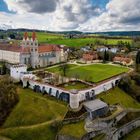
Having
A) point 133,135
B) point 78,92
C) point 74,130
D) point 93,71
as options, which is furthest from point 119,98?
point 74,130

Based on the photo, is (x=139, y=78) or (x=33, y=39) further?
(x=33, y=39)

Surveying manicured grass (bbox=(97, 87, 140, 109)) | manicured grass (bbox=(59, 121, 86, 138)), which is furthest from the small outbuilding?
manicured grass (bbox=(97, 87, 140, 109))

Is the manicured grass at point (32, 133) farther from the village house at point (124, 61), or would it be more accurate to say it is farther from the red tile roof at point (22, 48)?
the village house at point (124, 61)

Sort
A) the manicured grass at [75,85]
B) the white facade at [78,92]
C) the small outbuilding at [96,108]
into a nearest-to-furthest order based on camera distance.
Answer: the small outbuilding at [96,108] < the white facade at [78,92] < the manicured grass at [75,85]

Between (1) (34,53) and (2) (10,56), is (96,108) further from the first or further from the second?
(2) (10,56)

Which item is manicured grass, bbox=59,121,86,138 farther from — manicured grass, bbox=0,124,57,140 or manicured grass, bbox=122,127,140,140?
manicured grass, bbox=122,127,140,140

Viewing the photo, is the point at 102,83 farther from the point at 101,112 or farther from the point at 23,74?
the point at 23,74

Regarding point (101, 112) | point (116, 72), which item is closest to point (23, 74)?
point (101, 112)

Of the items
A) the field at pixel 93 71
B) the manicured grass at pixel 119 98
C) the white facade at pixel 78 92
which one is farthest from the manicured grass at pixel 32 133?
the field at pixel 93 71
